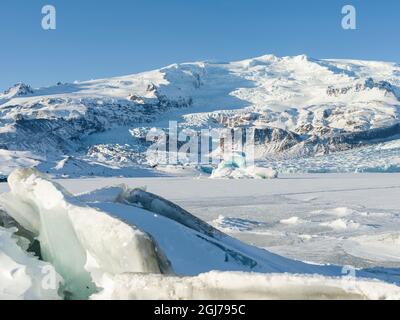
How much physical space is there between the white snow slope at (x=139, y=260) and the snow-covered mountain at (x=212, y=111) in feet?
215

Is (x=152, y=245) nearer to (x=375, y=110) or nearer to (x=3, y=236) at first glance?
(x=3, y=236)

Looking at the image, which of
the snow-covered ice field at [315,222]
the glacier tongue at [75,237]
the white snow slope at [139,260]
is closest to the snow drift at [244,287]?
the white snow slope at [139,260]

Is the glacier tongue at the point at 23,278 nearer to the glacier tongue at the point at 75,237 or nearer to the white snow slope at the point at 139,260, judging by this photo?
the white snow slope at the point at 139,260

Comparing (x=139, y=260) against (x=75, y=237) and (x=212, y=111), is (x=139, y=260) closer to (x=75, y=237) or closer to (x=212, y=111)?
(x=75, y=237)

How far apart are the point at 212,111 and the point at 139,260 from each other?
167 m

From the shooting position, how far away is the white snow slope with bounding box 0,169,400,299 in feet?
10.8

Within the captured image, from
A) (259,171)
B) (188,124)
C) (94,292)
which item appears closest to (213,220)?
(94,292)

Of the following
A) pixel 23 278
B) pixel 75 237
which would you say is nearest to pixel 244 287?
pixel 23 278

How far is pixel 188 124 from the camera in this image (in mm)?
146000

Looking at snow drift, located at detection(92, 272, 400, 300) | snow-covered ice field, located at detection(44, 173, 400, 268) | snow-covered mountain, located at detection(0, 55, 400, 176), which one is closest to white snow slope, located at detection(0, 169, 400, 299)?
snow drift, located at detection(92, 272, 400, 300)

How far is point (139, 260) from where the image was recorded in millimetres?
3936

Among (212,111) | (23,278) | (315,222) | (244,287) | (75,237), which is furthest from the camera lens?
(212,111)

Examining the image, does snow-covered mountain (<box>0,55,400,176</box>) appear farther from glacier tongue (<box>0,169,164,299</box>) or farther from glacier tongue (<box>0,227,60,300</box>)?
glacier tongue (<box>0,227,60,300</box>)
